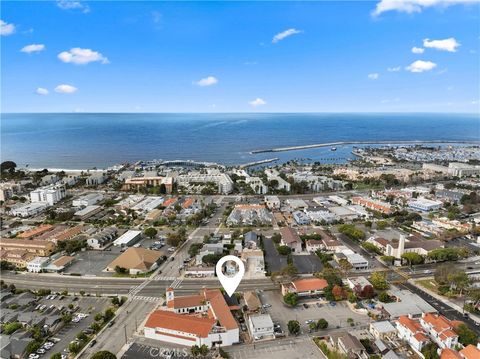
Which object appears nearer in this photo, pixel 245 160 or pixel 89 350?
pixel 89 350

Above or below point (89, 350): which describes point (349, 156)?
above

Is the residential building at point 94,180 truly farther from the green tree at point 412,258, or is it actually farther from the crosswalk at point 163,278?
the green tree at point 412,258

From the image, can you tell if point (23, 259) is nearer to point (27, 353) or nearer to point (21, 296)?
point (21, 296)

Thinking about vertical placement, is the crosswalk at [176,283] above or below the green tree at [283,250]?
below

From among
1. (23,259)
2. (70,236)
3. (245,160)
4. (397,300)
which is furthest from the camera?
(245,160)

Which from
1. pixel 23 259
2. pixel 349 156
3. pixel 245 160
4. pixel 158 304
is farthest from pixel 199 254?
pixel 349 156

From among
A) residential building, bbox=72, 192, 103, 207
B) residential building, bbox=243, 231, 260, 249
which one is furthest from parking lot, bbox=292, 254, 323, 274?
residential building, bbox=72, 192, 103, 207

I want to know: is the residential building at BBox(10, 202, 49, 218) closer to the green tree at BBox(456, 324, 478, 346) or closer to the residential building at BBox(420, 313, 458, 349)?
the residential building at BBox(420, 313, 458, 349)

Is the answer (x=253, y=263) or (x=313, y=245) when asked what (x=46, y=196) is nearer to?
(x=253, y=263)

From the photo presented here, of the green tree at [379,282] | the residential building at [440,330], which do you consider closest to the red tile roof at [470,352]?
the residential building at [440,330]
